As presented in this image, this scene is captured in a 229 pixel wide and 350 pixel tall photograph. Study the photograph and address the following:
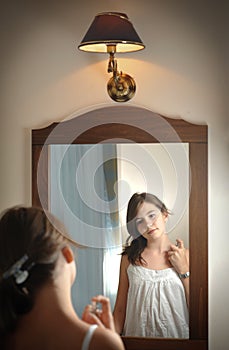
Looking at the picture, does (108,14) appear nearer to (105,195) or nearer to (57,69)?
(57,69)

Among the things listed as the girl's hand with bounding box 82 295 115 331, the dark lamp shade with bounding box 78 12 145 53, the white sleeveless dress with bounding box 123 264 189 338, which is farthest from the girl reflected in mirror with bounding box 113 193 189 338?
the girl's hand with bounding box 82 295 115 331

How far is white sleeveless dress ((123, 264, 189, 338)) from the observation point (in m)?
2.66

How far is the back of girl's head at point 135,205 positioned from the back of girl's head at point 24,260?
93cm

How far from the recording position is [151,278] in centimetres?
269

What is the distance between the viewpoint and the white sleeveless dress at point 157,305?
8.74 feet

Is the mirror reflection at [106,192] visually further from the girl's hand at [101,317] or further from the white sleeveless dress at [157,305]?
the girl's hand at [101,317]

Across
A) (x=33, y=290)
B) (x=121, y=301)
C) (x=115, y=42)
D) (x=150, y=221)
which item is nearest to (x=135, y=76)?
(x=115, y=42)

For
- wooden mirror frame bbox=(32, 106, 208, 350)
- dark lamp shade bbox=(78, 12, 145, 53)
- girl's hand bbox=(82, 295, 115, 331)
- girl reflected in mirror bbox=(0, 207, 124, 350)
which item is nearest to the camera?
girl reflected in mirror bbox=(0, 207, 124, 350)

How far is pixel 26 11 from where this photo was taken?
2789 millimetres

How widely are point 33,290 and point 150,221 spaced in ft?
3.29

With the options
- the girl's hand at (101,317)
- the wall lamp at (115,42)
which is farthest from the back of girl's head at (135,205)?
the girl's hand at (101,317)

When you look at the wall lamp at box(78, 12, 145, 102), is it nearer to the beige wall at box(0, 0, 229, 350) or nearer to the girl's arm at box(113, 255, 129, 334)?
the beige wall at box(0, 0, 229, 350)

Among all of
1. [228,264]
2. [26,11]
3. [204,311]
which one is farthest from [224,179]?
[26,11]

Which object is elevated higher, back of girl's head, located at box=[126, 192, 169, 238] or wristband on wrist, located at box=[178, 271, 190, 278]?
back of girl's head, located at box=[126, 192, 169, 238]
